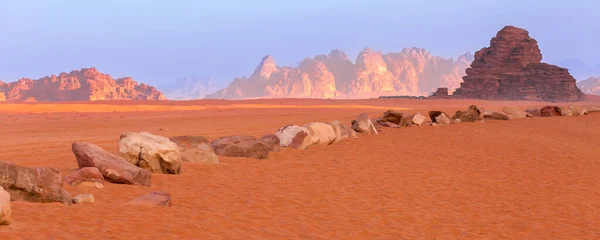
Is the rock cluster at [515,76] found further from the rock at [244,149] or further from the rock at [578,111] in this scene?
the rock at [244,149]

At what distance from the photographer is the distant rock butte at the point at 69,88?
12138 cm

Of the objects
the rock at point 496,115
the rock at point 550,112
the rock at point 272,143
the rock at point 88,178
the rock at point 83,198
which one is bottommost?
the rock at point 83,198

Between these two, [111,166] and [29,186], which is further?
[111,166]

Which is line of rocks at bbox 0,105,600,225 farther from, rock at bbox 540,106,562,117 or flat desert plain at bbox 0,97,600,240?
rock at bbox 540,106,562,117

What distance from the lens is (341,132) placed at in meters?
20.6

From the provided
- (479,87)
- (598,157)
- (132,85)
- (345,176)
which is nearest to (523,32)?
(479,87)

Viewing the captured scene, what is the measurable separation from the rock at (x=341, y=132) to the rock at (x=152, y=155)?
8423mm

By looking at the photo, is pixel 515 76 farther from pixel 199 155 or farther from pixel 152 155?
pixel 152 155

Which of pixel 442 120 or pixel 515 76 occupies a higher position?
pixel 515 76

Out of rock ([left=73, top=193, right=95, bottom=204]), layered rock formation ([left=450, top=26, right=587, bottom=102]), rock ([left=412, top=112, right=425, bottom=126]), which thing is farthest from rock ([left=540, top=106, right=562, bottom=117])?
layered rock formation ([left=450, top=26, right=587, bottom=102])

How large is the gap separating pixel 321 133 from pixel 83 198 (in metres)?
10.9

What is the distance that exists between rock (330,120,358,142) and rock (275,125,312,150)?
6.17ft

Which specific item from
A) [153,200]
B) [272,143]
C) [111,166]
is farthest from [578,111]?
[153,200]

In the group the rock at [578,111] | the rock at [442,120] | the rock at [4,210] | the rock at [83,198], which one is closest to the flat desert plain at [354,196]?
the rock at [4,210]
